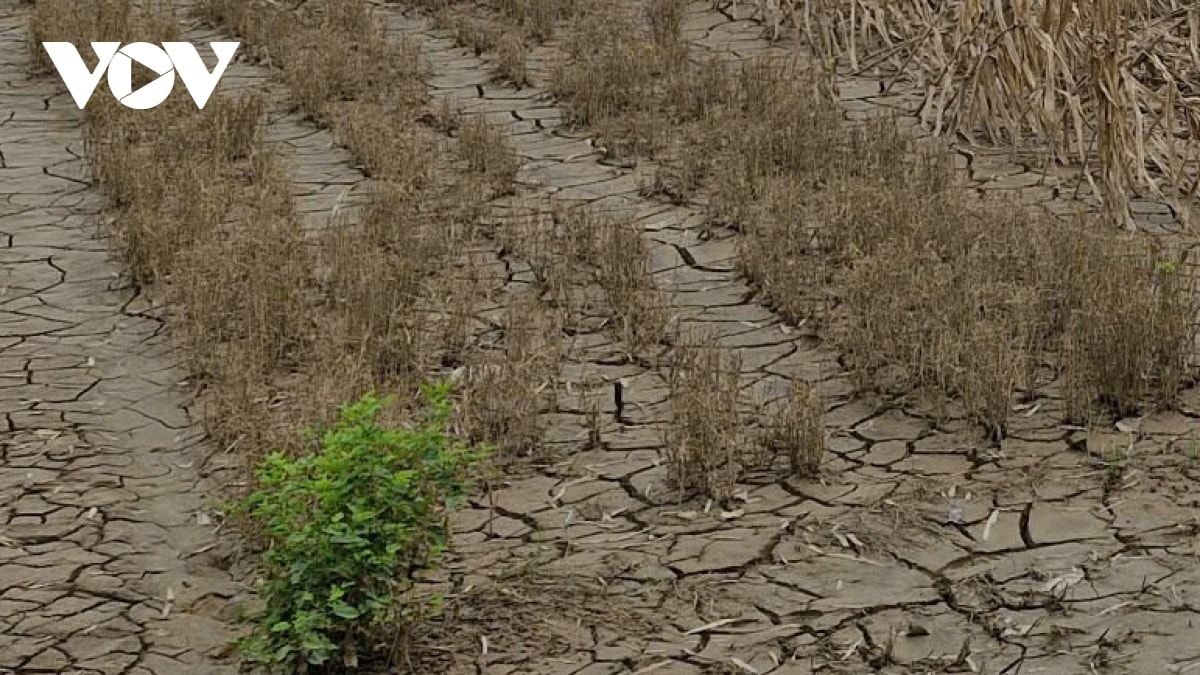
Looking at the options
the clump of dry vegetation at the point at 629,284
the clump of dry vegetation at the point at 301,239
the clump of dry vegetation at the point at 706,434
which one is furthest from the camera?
the clump of dry vegetation at the point at 629,284

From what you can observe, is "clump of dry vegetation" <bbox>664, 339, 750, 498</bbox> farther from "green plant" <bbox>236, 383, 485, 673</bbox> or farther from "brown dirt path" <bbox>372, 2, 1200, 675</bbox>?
"green plant" <bbox>236, 383, 485, 673</bbox>

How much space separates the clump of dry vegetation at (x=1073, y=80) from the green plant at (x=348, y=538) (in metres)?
3.82

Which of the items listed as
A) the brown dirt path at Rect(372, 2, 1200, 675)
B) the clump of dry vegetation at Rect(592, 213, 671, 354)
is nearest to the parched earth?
the brown dirt path at Rect(372, 2, 1200, 675)

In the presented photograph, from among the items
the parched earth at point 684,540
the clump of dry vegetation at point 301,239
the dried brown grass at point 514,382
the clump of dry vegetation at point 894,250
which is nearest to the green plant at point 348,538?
the parched earth at point 684,540

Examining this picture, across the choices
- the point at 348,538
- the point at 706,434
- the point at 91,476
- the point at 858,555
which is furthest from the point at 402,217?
the point at 348,538

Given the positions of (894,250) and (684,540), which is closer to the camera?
(684,540)

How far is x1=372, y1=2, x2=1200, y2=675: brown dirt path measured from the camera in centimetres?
470

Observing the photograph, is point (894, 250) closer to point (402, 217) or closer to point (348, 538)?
point (402, 217)

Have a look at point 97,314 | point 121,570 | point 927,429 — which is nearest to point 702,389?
point 927,429

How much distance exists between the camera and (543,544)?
536 centimetres

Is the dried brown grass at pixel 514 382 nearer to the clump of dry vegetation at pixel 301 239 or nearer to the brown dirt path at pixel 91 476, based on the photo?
the clump of dry vegetation at pixel 301 239

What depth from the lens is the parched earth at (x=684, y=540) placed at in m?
4.75

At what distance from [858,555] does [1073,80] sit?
353 cm

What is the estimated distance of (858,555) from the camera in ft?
17.1
